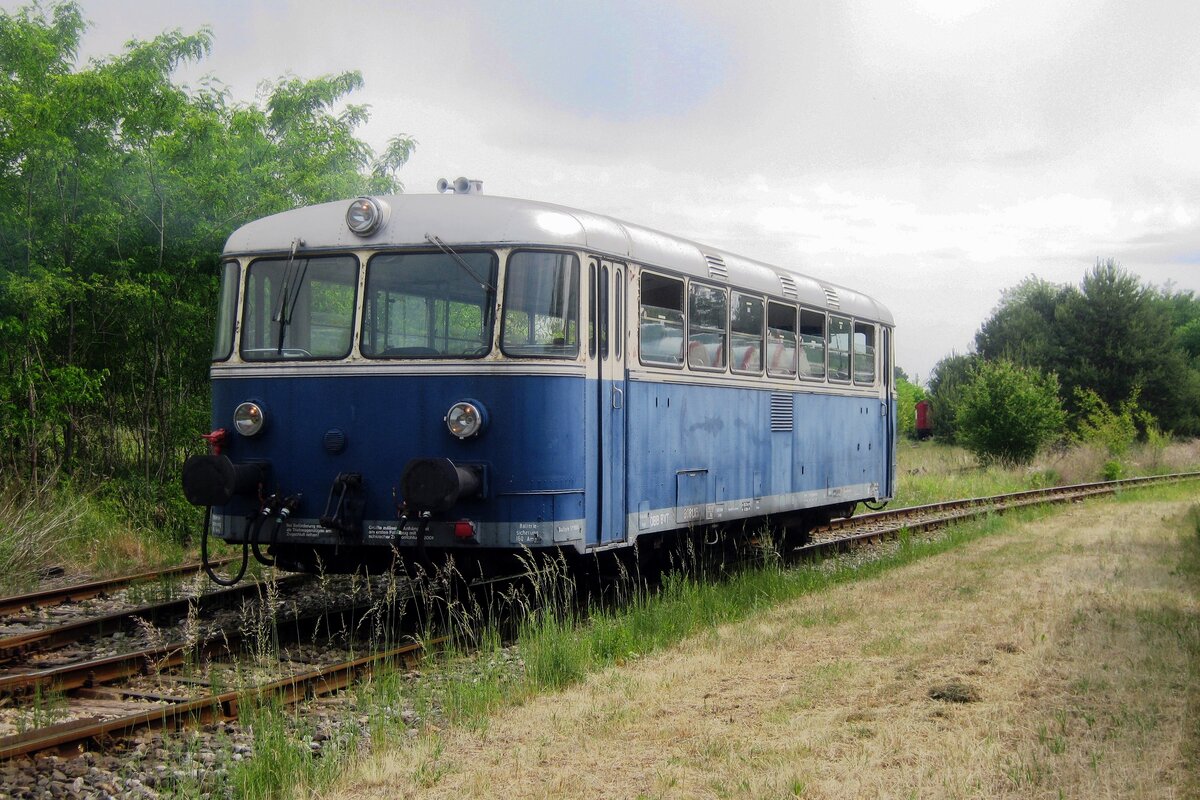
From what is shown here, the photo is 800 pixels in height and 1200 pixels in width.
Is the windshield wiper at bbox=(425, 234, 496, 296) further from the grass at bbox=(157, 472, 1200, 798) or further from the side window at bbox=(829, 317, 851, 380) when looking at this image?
the side window at bbox=(829, 317, 851, 380)

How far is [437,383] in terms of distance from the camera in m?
8.06

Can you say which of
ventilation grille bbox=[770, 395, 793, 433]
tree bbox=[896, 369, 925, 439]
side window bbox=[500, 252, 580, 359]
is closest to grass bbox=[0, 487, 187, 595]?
side window bbox=[500, 252, 580, 359]

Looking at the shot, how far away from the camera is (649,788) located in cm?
493

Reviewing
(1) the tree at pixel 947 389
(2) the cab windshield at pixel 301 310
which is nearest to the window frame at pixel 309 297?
(2) the cab windshield at pixel 301 310

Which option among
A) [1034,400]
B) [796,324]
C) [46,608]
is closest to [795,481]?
[796,324]

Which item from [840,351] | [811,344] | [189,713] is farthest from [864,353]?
[189,713]

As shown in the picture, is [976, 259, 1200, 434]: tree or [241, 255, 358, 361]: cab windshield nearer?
[241, 255, 358, 361]: cab windshield

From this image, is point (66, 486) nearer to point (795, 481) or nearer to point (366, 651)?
point (366, 651)

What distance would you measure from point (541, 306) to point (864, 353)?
681 cm

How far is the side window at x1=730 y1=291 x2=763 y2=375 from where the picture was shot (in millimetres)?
10500

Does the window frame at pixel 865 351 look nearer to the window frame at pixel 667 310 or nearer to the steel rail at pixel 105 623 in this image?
the window frame at pixel 667 310

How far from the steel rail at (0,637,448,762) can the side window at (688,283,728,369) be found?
3.67m

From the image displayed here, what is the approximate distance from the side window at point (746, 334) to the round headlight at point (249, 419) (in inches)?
163

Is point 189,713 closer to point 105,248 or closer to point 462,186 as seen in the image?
point 462,186
